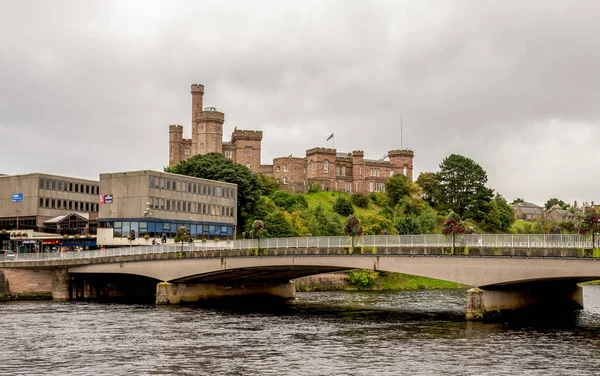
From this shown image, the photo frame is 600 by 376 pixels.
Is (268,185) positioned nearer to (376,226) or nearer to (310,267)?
(376,226)

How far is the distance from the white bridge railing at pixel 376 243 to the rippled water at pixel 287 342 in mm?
6287

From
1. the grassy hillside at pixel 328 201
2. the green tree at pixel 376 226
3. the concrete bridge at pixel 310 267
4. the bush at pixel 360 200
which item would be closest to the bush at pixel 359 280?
the green tree at pixel 376 226

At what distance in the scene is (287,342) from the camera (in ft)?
160

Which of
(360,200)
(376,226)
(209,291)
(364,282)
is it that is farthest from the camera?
(360,200)

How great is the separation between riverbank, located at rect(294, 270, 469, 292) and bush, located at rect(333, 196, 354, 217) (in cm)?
5374

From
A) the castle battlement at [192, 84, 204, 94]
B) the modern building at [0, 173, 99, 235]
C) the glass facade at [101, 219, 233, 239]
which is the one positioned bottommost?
the glass facade at [101, 219, 233, 239]

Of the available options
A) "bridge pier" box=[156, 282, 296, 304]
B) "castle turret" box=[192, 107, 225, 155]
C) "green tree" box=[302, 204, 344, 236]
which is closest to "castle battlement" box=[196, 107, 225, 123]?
"castle turret" box=[192, 107, 225, 155]

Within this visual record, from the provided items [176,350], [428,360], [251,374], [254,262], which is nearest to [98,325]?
[176,350]

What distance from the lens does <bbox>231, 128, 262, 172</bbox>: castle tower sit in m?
194

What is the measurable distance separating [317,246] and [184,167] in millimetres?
76417

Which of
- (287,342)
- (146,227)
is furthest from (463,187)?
(287,342)

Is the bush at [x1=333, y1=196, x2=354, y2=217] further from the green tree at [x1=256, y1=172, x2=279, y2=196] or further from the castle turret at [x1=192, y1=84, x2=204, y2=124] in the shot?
the castle turret at [x1=192, y1=84, x2=204, y2=124]

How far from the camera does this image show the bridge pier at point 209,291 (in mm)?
78812

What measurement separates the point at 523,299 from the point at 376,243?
44.6 feet
